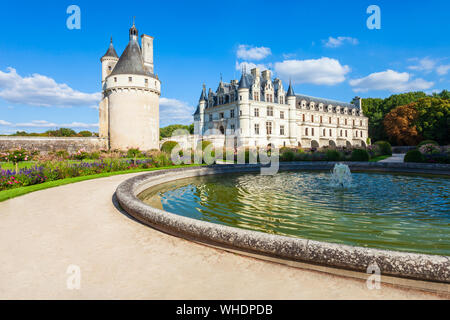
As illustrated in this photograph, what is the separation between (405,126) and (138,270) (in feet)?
184

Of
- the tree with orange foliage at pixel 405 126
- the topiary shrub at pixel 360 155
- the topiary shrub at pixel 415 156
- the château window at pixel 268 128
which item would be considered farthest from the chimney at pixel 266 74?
the topiary shrub at pixel 415 156

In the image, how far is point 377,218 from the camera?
5145 millimetres

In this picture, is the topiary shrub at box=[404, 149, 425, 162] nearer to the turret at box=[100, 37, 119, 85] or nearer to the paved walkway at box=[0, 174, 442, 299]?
the paved walkway at box=[0, 174, 442, 299]

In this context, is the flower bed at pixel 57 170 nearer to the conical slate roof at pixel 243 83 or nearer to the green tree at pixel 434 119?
the conical slate roof at pixel 243 83

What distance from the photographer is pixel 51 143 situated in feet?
99.7

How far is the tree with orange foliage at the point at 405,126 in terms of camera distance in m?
45.7

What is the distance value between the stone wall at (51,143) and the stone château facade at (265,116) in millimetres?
14959

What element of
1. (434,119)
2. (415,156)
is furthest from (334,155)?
(434,119)

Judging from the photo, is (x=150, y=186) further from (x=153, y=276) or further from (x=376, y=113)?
(x=376, y=113)

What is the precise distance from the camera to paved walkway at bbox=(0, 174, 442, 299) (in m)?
2.30

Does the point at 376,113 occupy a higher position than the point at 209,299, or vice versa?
the point at 376,113

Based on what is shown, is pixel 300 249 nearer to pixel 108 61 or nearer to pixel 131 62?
pixel 131 62
